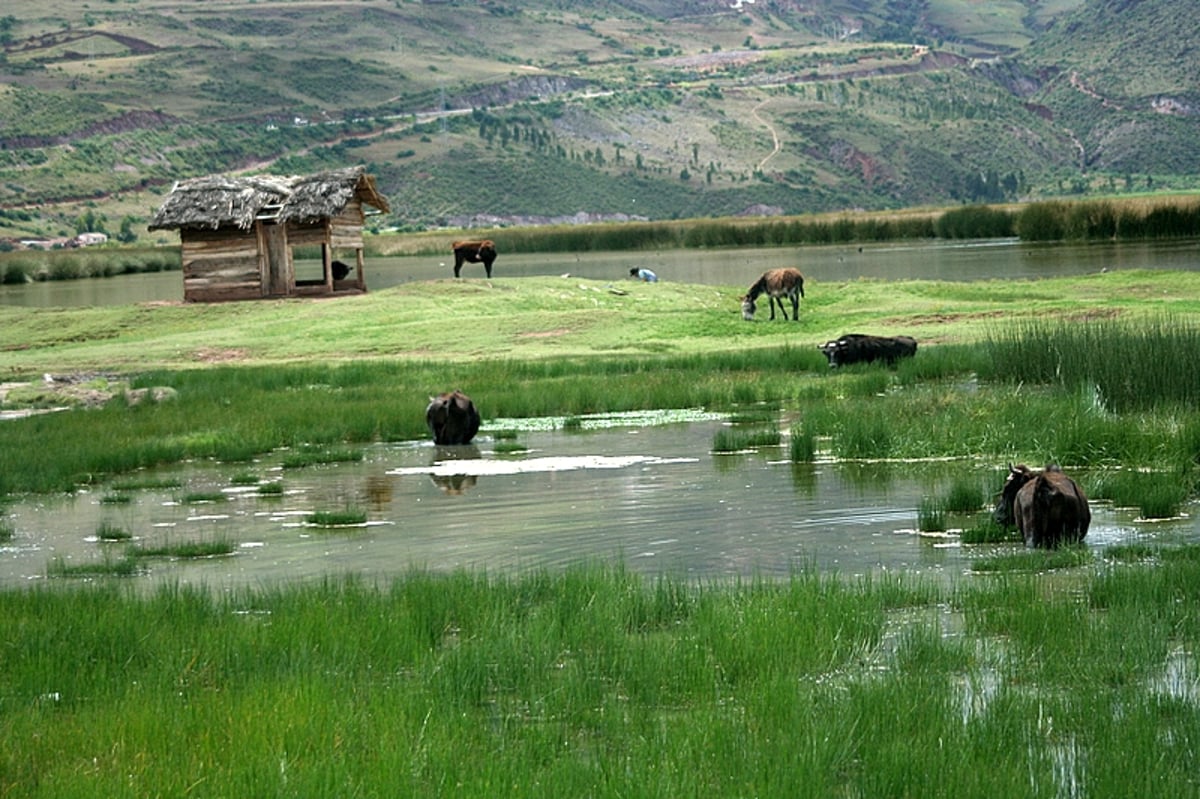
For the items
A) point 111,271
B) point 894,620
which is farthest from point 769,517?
point 111,271

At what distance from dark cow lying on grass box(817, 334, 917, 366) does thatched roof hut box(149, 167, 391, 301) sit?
2158 cm

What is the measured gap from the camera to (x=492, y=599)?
971cm

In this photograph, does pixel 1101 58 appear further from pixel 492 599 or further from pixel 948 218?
pixel 492 599

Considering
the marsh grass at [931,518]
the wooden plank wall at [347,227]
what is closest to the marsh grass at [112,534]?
the marsh grass at [931,518]

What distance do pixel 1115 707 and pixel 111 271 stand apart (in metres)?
69.5

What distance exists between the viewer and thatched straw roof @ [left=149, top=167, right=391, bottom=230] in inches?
1642

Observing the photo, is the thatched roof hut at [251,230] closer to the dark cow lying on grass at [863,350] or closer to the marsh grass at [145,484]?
the dark cow lying on grass at [863,350]

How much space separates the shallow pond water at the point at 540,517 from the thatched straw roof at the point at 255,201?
24155 mm

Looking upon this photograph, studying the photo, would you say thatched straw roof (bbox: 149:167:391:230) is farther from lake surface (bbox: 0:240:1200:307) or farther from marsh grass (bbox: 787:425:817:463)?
marsh grass (bbox: 787:425:817:463)

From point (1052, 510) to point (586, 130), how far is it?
534 feet

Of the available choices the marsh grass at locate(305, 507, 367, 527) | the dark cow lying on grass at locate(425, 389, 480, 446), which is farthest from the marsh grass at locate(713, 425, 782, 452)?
the marsh grass at locate(305, 507, 367, 527)

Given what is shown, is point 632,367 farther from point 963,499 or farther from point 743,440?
point 963,499

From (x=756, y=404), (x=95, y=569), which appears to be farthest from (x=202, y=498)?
(x=756, y=404)

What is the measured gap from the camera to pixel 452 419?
18.6 meters
